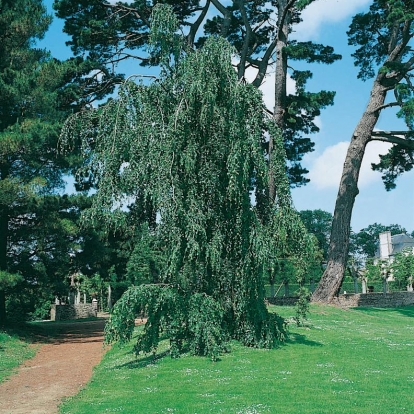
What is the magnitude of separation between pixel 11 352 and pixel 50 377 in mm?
5665

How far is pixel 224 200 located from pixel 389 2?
44.7ft

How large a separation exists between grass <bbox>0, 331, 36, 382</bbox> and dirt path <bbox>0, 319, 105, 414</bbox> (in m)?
0.26

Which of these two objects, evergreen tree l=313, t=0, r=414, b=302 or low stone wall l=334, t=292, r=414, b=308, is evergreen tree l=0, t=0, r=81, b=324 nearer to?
evergreen tree l=313, t=0, r=414, b=302

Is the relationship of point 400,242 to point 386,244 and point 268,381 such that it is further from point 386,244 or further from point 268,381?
point 268,381


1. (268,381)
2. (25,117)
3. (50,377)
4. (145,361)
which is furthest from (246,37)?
(268,381)

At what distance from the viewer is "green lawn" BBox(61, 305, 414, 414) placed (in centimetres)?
764

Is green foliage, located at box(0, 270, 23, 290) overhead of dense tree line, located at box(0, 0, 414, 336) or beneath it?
beneath

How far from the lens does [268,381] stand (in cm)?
917

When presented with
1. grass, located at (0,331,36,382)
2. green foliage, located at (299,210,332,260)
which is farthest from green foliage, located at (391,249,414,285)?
green foliage, located at (299,210,332,260)

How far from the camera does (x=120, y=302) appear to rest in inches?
464

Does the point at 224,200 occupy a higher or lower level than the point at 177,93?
lower

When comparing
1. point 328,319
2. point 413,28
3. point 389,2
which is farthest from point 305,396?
point 413,28

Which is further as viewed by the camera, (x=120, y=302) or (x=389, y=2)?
(x=389, y=2)

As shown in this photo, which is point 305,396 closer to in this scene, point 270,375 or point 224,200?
point 270,375
